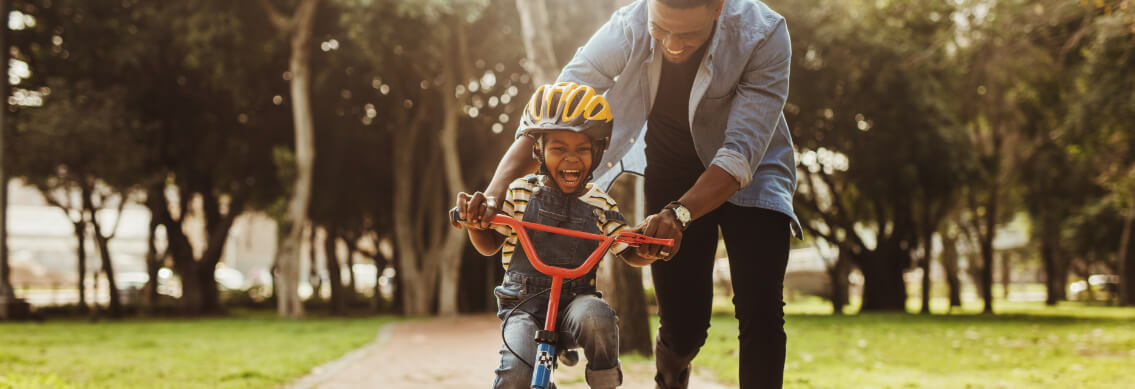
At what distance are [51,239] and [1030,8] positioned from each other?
197ft

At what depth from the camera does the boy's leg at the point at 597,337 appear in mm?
2914

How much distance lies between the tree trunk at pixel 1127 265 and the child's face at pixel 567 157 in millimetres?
31169

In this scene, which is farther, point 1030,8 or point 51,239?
point 51,239

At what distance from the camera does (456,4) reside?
52.5 feet

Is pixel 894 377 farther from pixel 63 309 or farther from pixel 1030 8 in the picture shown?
pixel 63 309

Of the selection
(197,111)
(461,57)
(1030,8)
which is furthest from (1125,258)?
(197,111)

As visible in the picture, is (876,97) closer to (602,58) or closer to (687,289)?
(687,289)

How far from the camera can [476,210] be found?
8.82ft

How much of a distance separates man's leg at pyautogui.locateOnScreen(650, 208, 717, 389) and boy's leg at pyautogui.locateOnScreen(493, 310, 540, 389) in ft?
2.58

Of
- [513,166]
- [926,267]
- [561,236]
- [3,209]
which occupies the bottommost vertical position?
[926,267]

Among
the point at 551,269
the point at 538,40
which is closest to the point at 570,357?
the point at 551,269

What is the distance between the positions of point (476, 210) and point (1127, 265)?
3609 cm

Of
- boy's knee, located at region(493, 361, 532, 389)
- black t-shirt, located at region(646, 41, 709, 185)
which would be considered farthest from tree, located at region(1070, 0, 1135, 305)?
boy's knee, located at region(493, 361, 532, 389)

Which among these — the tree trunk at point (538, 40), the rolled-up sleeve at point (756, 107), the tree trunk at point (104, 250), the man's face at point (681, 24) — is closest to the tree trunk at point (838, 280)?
the tree trunk at point (538, 40)
